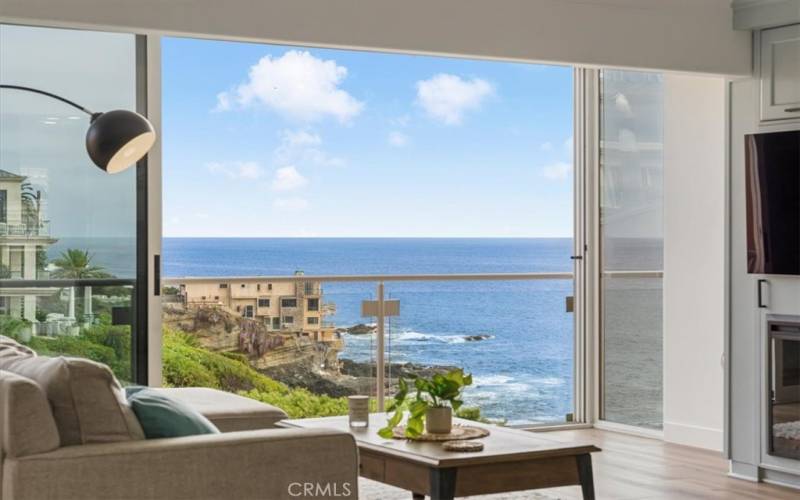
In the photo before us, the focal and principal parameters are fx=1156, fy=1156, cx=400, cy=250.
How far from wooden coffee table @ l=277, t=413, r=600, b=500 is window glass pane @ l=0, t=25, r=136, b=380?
6.13ft

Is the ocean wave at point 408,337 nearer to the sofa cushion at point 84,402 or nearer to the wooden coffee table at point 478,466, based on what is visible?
the wooden coffee table at point 478,466

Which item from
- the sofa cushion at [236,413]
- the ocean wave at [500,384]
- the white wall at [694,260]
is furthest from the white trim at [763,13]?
the sofa cushion at [236,413]

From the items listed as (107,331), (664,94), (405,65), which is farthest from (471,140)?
(107,331)

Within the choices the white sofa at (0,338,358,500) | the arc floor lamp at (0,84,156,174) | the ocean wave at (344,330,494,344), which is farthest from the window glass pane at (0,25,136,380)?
the white sofa at (0,338,358,500)

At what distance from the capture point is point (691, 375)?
6.82m

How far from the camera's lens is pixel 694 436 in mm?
6762

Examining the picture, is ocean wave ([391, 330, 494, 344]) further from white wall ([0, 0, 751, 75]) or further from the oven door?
white wall ([0, 0, 751, 75])

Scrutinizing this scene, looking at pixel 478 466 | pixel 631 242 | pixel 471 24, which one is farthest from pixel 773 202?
pixel 478 466

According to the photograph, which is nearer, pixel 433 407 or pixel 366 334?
pixel 433 407

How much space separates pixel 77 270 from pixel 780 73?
3523mm

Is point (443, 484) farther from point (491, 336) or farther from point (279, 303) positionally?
point (491, 336)

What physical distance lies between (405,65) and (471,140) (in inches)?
115

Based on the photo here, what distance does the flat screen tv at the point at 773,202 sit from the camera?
5496 mm

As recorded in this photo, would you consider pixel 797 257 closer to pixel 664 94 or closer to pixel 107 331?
pixel 664 94
